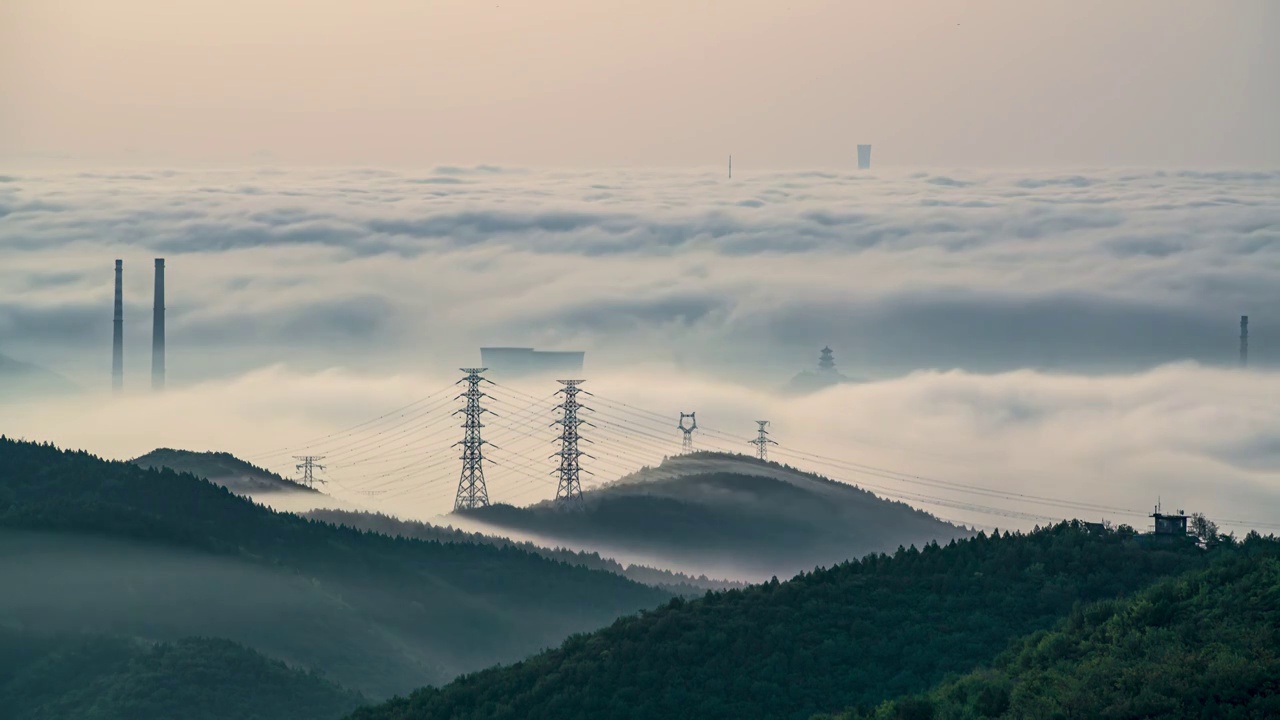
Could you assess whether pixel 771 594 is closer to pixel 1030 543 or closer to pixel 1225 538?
pixel 1030 543

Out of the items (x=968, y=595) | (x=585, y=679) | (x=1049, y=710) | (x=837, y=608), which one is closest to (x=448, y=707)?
(x=585, y=679)

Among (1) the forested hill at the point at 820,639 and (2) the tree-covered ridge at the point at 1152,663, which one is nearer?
(2) the tree-covered ridge at the point at 1152,663

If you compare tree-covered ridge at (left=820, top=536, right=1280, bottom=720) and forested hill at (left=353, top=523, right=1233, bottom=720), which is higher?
tree-covered ridge at (left=820, top=536, right=1280, bottom=720)

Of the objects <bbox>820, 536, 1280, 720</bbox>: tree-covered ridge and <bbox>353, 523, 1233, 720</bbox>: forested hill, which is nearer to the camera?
<bbox>820, 536, 1280, 720</bbox>: tree-covered ridge

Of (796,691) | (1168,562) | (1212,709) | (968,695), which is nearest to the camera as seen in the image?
(1212,709)

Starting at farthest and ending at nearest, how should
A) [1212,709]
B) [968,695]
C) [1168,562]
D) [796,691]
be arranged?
[1168,562] → [796,691] → [968,695] → [1212,709]
